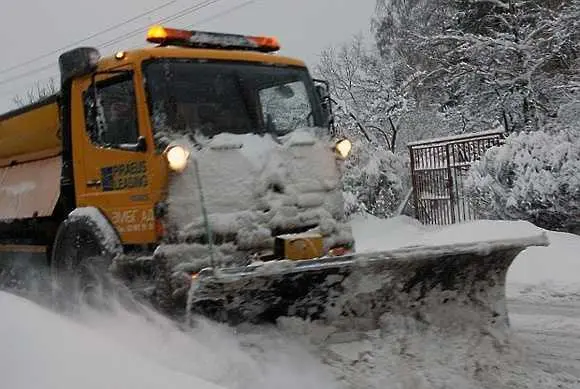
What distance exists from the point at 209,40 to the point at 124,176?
1534 millimetres

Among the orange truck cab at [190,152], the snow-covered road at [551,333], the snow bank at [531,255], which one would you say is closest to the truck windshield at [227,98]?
the orange truck cab at [190,152]

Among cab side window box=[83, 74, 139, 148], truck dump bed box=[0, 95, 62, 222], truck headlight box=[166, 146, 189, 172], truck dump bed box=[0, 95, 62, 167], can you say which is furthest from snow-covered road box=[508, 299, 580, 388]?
truck dump bed box=[0, 95, 62, 167]

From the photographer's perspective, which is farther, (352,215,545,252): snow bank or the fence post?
the fence post

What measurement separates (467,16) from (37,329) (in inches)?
690

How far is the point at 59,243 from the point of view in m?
6.50

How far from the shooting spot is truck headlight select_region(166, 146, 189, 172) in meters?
5.11

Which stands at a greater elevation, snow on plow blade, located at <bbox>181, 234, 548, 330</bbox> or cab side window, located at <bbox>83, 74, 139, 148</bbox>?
cab side window, located at <bbox>83, 74, 139, 148</bbox>

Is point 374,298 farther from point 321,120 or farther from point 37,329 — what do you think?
point 37,329

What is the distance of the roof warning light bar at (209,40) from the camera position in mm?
5949

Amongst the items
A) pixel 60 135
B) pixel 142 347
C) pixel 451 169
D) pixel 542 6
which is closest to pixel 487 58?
pixel 542 6

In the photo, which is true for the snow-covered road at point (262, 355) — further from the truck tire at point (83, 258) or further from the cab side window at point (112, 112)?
the cab side window at point (112, 112)

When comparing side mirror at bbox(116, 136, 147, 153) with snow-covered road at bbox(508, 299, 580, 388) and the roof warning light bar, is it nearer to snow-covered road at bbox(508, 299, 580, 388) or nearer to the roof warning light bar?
the roof warning light bar

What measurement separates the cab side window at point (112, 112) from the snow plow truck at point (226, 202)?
0.05ft

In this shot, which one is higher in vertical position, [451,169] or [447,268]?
[451,169]
